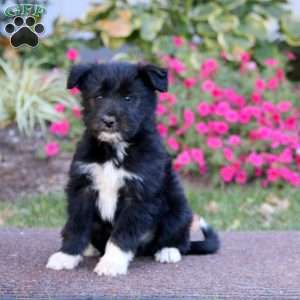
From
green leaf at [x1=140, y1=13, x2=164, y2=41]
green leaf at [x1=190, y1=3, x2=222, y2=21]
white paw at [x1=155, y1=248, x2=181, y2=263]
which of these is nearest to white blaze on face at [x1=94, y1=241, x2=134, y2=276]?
white paw at [x1=155, y1=248, x2=181, y2=263]

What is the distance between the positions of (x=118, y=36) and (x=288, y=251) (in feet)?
18.9

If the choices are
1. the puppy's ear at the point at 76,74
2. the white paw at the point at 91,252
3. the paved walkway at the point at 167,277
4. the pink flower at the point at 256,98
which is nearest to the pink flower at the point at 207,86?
the pink flower at the point at 256,98

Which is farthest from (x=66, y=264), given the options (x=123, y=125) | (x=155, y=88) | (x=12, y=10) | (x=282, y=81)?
(x=282, y=81)

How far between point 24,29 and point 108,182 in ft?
4.00

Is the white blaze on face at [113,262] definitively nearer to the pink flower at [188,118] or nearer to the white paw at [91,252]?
the white paw at [91,252]

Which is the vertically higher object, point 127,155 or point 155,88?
point 155,88

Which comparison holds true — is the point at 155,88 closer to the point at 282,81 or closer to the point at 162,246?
the point at 162,246

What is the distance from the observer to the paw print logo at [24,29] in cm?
362

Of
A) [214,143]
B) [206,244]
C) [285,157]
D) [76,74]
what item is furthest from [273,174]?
[76,74]

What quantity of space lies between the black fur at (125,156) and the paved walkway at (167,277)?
0.25 metres

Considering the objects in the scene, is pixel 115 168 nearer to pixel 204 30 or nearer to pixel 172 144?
pixel 172 144

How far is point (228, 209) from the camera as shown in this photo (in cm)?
764

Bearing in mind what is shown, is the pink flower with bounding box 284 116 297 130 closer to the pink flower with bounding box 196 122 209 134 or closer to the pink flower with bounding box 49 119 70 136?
the pink flower with bounding box 196 122 209 134

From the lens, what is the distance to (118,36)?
10219 millimetres
